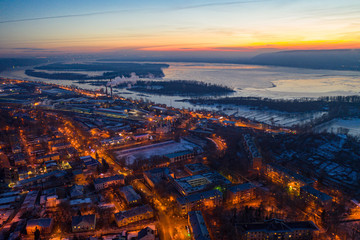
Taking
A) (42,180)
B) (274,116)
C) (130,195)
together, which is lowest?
(274,116)

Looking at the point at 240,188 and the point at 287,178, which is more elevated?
the point at 240,188

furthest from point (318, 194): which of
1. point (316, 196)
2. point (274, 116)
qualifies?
point (274, 116)

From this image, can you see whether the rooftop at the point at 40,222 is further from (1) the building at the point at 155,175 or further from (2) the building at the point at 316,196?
(2) the building at the point at 316,196

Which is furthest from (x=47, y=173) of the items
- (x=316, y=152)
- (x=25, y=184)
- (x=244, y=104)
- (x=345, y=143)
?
(x=244, y=104)

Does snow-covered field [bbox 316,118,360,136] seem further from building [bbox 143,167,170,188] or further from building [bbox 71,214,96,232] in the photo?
building [bbox 71,214,96,232]

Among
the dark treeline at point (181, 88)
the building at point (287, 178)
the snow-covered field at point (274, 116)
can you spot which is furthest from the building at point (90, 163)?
the dark treeline at point (181, 88)

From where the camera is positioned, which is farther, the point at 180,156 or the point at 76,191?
the point at 180,156

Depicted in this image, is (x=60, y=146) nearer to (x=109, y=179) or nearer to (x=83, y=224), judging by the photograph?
(x=109, y=179)
